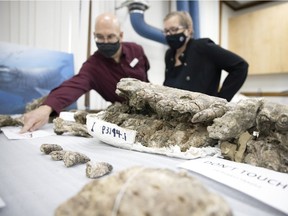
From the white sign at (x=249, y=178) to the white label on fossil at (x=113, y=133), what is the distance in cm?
23

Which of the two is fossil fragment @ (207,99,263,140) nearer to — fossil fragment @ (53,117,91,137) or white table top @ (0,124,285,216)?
white table top @ (0,124,285,216)

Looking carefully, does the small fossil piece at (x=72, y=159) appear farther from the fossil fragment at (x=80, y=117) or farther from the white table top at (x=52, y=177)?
the fossil fragment at (x=80, y=117)

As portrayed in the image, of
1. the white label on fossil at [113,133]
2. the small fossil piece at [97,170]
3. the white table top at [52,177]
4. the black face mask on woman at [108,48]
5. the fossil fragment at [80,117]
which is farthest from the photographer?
the black face mask on woman at [108,48]

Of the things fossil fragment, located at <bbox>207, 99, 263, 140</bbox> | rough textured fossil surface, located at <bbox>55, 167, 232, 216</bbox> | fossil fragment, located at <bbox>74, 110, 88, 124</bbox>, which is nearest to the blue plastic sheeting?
fossil fragment, located at <bbox>74, 110, 88, 124</bbox>

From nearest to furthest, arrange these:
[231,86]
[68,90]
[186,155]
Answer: [186,155], [68,90], [231,86]

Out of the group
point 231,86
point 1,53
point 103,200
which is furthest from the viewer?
point 1,53

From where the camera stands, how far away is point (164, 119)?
84 cm

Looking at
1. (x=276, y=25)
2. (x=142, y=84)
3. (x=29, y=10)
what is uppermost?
(x=276, y=25)

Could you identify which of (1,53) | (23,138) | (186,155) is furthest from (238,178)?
(1,53)

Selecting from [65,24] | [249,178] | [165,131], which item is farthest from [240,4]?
[249,178]

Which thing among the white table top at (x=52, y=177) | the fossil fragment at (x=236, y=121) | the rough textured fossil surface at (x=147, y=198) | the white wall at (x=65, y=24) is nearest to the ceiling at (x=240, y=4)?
the white wall at (x=65, y=24)

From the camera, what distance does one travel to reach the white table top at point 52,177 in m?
0.43

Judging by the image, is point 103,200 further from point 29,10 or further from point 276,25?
point 276,25

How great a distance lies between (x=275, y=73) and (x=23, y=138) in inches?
129
